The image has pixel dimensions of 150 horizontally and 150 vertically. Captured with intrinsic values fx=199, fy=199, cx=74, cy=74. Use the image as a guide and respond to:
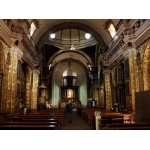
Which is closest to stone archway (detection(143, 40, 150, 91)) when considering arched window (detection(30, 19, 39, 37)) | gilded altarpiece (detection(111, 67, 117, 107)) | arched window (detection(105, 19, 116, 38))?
gilded altarpiece (detection(111, 67, 117, 107))

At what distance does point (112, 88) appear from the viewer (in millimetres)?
14172

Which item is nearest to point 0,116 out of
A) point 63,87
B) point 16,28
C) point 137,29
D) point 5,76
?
point 5,76

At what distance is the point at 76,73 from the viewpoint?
2917 cm

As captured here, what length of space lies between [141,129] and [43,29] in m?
12.7

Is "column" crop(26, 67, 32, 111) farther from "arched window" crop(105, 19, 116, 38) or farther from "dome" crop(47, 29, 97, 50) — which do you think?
"dome" crop(47, 29, 97, 50)

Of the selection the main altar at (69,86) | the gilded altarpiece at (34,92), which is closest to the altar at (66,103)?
the main altar at (69,86)

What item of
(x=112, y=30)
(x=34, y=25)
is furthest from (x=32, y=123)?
(x=112, y=30)

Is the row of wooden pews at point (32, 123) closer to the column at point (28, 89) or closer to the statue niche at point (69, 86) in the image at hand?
the column at point (28, 89)

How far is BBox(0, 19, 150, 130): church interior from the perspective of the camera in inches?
286

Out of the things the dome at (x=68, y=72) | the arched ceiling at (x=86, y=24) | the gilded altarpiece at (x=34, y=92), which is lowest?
the gilded altarpiece at (x=34, y=92)

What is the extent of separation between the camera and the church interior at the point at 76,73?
726cm

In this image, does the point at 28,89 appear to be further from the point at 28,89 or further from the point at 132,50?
the point at 132,50

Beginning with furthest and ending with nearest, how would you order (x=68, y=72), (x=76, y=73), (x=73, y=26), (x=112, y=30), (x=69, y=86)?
(x=76, y=73) < (x=69, y=86) < (x=68, y=72) < (x=73, y=26) < (x=112, y=30)

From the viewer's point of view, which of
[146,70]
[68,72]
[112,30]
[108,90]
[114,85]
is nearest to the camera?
[146,70]
